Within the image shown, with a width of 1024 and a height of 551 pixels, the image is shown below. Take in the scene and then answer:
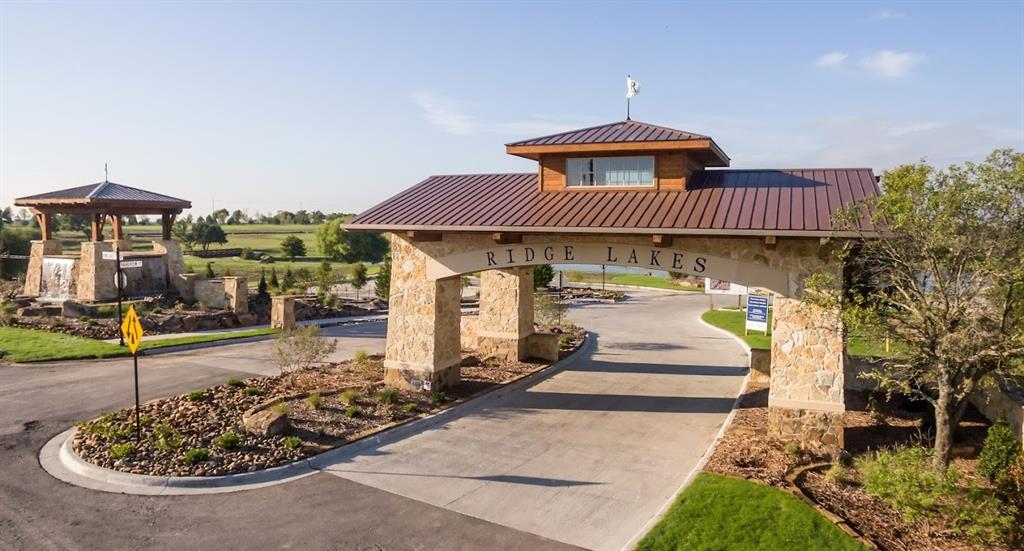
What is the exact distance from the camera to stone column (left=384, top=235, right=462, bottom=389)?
57.6ft

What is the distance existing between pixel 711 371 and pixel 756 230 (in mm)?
10115

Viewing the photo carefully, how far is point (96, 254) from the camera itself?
31.9m

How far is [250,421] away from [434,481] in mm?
4752

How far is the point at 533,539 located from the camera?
9.67 m

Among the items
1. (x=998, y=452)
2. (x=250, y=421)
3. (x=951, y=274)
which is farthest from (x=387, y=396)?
(x=998, y=452)

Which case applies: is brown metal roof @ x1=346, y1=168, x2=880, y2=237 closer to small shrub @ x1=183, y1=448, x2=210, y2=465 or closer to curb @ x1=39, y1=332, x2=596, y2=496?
curb @ x1=39, y1=332, x2=596, y2=496

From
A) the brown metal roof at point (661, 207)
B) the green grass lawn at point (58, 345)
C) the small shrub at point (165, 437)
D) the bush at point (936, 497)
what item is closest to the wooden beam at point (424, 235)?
the brown metal roof at point (661, 207)

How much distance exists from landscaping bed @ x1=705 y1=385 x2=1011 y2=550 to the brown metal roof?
14.2 feet

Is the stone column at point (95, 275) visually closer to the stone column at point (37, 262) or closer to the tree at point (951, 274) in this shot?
the stone column at point (37, 262)

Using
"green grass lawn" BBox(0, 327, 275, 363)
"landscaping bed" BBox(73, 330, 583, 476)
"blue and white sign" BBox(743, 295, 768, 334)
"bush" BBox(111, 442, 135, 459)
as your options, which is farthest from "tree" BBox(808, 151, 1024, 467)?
"green grass lawn" BBox(0, 327, 275, 363)

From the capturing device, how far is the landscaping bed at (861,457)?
9.80 metres

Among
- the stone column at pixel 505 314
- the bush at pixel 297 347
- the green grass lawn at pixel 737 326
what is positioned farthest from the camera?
the green grass lawn at pixel 737 326

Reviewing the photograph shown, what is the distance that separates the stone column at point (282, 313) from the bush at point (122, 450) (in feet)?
57.8

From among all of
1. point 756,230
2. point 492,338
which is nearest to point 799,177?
point 756,230
